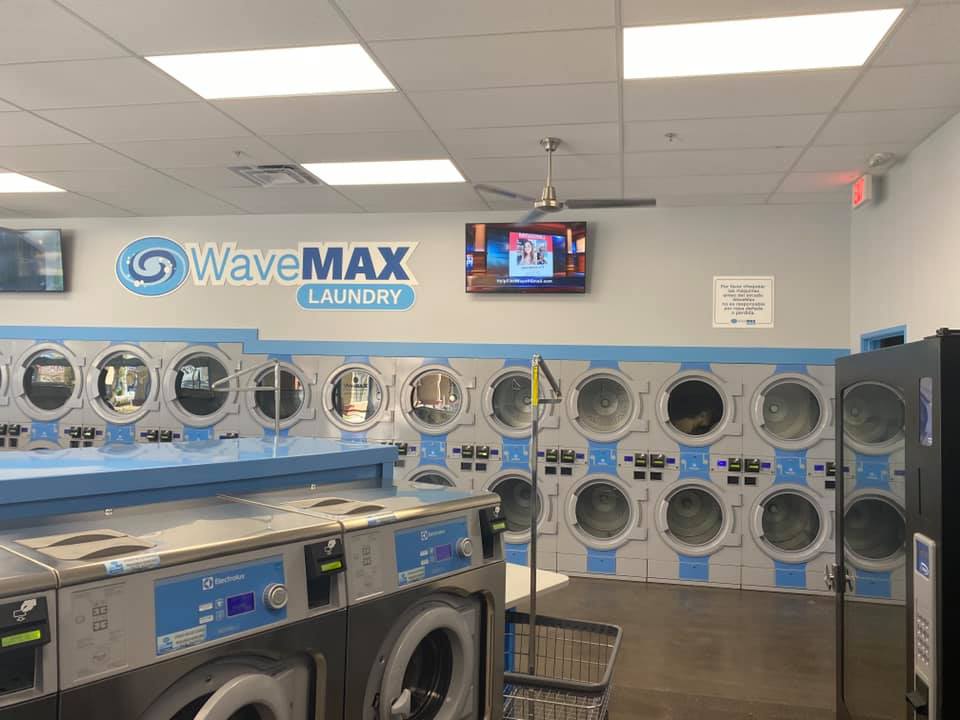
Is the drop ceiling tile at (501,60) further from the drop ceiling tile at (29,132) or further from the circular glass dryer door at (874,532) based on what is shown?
the drop ceiling tile at (29,132)

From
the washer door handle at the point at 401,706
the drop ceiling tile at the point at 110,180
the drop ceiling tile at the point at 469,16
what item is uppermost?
the drop ceiling tile at the point at 469,16

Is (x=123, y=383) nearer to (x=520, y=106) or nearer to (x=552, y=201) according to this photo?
(x=552, y=201)

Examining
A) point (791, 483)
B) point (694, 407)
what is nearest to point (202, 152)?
point (694, 407)

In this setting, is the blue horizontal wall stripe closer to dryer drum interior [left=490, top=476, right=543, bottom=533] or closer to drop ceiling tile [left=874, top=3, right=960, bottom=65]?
dryer drum interior [left=490, top=476, right=543, bottom=533]

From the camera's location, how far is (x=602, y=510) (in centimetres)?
596

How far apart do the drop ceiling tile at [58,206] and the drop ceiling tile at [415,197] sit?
91.3 inches

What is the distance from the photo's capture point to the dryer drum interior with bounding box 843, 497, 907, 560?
78.7 inches

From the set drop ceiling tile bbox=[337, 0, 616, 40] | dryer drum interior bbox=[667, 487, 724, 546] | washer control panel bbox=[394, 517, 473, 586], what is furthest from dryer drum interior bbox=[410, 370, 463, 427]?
washer control panel bbox=[394, 517, 473, 586]

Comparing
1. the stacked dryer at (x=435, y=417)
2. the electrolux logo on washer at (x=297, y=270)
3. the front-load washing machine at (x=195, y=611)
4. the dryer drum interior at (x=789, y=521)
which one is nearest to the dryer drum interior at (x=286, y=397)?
the electrolux logo on washer at (x=297, y=270)

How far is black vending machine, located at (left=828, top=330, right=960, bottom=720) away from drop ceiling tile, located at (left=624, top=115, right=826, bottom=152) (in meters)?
1.95

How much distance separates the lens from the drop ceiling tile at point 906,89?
10.7 ft

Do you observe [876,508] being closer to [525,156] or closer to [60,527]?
[60,527]

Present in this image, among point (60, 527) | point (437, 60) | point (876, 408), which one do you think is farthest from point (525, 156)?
point (60, 527)

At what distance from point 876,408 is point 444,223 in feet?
→ 14.6
